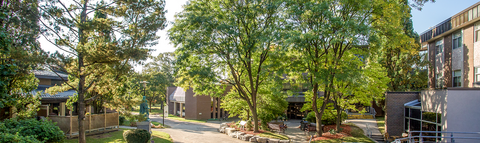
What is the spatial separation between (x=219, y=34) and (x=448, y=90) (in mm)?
12992

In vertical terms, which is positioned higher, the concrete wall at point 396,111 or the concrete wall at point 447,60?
the concrete wall at point 447,60

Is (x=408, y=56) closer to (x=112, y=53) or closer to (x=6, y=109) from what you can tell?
(x=112, y=53)

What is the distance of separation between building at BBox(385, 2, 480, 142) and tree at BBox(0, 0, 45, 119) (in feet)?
55.3

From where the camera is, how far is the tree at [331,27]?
13.9m

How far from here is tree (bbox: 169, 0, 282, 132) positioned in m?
16.6

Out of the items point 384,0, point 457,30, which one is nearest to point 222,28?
point 384,0

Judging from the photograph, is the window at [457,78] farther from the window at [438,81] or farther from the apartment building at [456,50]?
the window at [438,81]

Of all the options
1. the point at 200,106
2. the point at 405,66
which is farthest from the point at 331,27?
the point at 200,106

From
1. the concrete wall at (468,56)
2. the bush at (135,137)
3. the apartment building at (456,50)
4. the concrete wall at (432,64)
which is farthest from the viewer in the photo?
the concrete wall at (432,64)

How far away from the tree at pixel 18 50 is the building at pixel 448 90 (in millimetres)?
16870

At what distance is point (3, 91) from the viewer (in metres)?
10.1

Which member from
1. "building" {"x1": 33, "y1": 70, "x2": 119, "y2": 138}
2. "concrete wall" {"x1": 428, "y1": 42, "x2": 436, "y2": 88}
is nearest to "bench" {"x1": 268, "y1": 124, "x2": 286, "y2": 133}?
"building" {"x1": 33, "y1": 70, "x2": 119, "y2": 138}

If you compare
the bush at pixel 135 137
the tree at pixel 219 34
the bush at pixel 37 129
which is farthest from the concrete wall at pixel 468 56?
the bush at pixel 37 129

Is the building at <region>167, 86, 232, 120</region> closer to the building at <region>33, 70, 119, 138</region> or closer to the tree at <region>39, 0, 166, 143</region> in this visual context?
the building at <region>33, 70, 119, 138</region>
